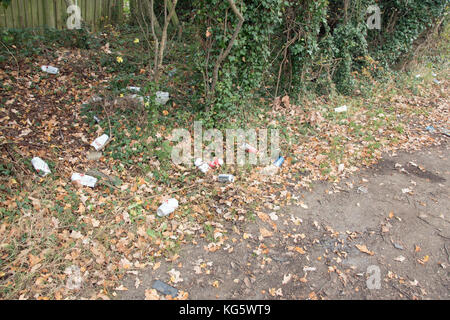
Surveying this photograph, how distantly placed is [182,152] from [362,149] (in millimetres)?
3411

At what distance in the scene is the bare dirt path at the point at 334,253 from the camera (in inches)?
139

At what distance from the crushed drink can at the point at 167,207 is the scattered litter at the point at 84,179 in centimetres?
101

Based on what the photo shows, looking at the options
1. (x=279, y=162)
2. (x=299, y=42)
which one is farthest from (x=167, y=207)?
(x=299, y=42)

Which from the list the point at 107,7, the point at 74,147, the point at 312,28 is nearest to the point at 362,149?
the point at 312,28

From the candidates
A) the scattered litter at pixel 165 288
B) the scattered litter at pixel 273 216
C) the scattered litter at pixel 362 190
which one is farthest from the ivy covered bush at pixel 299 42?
the scattered litter at pixel 165 288

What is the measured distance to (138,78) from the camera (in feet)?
21.7

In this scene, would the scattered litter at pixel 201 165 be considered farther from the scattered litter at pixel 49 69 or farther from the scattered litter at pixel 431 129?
the scattered litter at pixel 431 129

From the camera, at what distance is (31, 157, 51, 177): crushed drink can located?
14.6 feet

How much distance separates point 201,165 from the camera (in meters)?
5.25

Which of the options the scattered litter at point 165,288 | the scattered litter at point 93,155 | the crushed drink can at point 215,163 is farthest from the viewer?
the crushed drink can at point 215,163

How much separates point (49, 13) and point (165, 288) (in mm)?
6832

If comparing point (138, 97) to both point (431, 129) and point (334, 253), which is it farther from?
point (431, 129)

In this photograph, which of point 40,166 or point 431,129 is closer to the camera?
point 40,166
